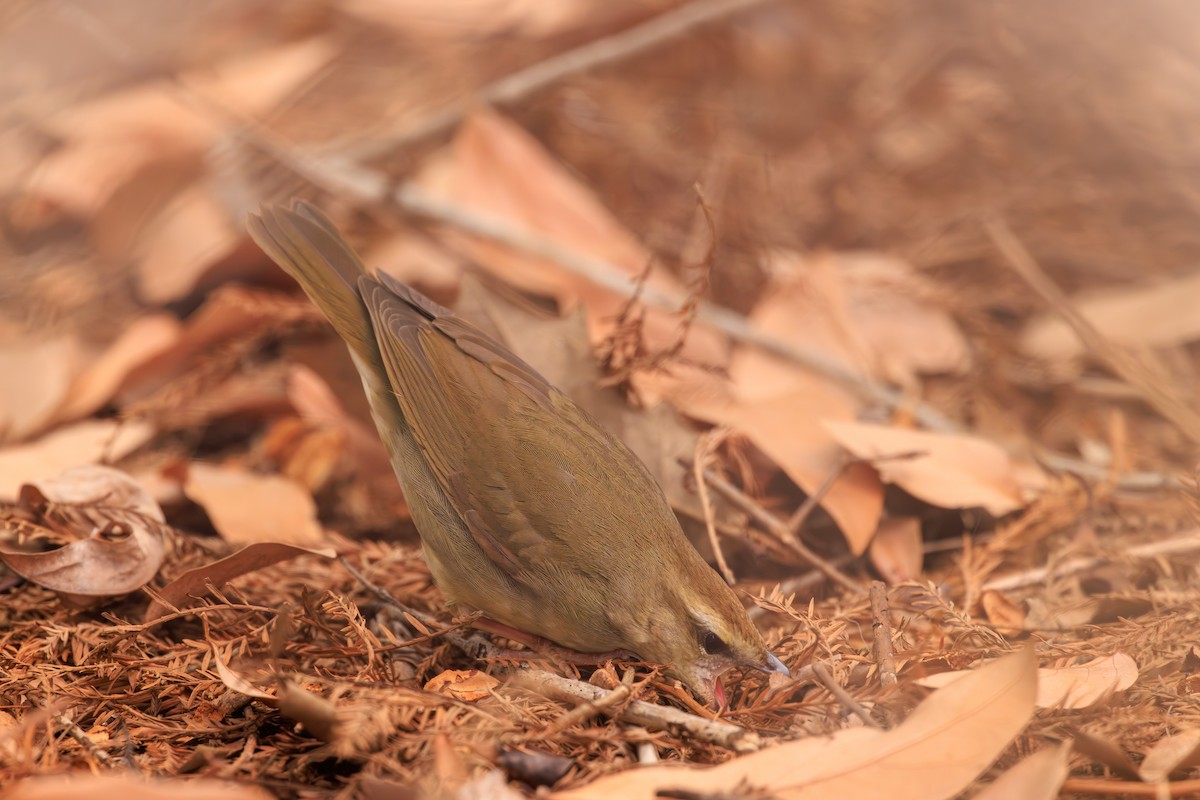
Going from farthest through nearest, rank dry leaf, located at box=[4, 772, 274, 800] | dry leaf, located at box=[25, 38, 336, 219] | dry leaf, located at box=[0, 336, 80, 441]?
dry leaf, located at box=[25, 38, 336, 219], dry leaf, located at box=[0, 336, 80, 441], dry leaf, located at box=[4, 772, 274, 800]

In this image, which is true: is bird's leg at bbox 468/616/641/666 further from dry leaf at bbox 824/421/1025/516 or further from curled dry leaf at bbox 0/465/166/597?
dry leaf at bbox 824/421/1025/516

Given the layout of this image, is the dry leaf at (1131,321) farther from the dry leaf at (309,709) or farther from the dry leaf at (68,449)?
the dry leaf at (68,449)

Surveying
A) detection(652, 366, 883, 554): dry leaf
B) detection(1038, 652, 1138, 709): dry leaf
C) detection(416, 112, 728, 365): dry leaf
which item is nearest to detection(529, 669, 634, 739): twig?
detection(1038, 652, 1138, 709): dry leaf

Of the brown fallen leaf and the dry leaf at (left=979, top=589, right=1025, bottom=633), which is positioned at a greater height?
the brown fallen leaf

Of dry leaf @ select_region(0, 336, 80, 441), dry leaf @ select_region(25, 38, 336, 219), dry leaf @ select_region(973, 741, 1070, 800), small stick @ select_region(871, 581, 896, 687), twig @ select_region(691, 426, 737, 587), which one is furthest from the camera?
dry leaf @ select_region(25, 38, 336, 219)

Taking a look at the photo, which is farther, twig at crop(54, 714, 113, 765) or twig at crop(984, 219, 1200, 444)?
twig at crop(984, 219, 1200, 444)

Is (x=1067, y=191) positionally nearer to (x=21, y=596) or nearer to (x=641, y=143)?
(x=641, y=143)

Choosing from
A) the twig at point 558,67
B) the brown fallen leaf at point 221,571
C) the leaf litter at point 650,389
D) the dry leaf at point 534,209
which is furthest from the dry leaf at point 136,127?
the brown fallen leaf at point 221,571
